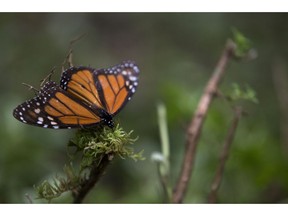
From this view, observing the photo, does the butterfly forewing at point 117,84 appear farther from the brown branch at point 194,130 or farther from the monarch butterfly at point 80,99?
the brown branch at point 194,130

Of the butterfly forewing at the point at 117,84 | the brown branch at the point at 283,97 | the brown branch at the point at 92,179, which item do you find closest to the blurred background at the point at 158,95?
the brown branch at the point at 283,97

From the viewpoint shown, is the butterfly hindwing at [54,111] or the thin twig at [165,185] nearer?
the butterfly hindwing at [54,111]

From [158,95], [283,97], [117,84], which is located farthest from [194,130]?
[158,95]

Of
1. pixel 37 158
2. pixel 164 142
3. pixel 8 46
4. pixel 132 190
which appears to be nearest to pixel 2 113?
pixel 37 158

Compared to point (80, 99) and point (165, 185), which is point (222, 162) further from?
point (80, 99)

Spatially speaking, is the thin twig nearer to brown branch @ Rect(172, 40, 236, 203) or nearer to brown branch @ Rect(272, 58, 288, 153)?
brown branch @ Rect(172, 40, 236, 203)

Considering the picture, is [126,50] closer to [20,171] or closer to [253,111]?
[253,111]
